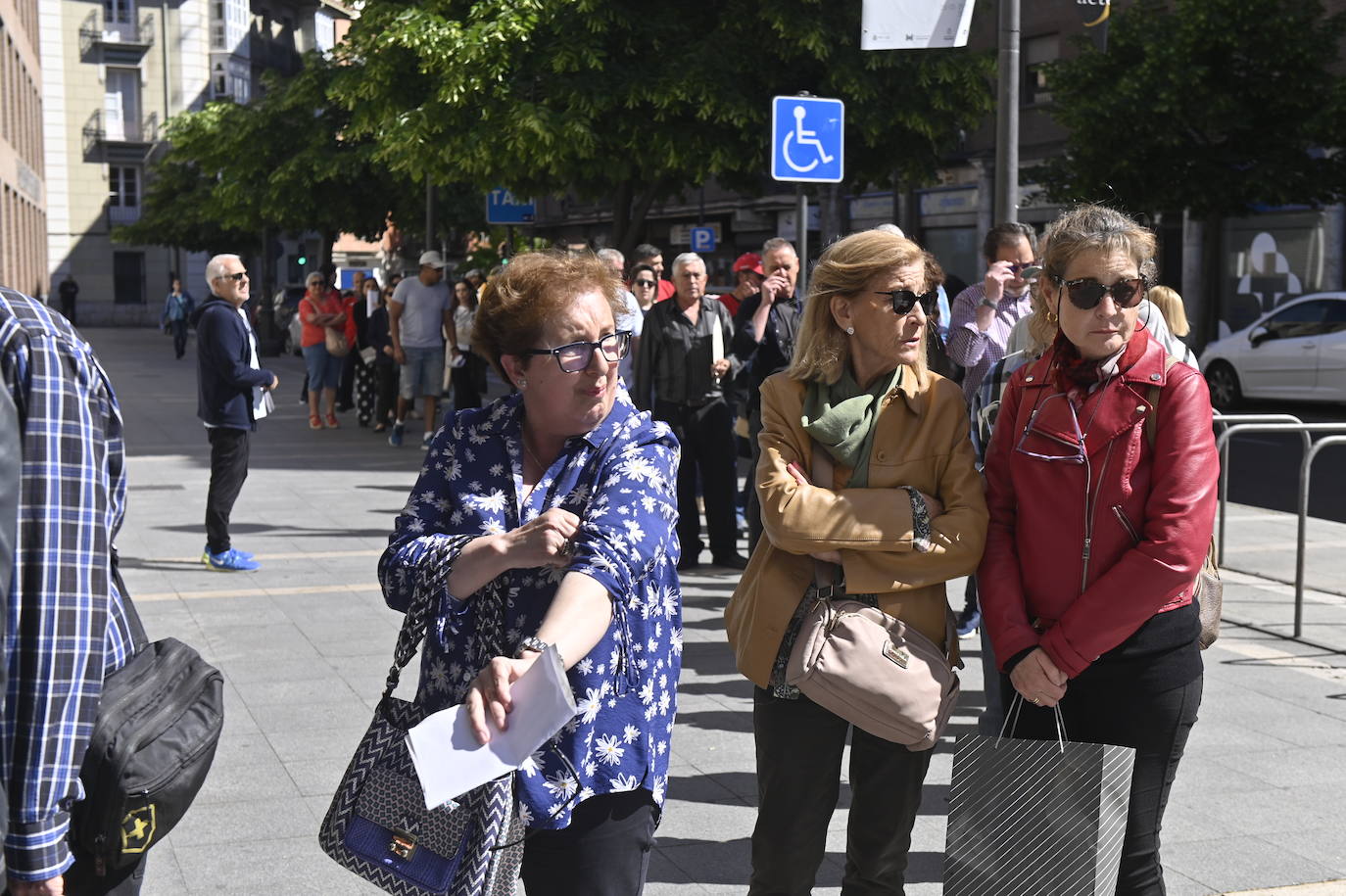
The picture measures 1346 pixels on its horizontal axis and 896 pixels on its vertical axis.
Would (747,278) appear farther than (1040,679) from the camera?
Yes

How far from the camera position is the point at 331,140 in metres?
29.5

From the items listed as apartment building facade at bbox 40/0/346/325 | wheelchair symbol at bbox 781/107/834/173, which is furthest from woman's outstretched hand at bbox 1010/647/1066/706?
apartment building facade at bbox 40/0/346/325

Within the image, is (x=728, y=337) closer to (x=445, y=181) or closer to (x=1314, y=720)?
(x=1314, y=720)

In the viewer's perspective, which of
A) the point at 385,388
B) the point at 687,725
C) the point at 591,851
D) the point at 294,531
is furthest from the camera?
the point at 385,388

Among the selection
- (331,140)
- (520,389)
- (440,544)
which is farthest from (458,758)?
(331,140)

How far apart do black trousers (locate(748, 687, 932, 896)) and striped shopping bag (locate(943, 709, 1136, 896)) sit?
0.22m

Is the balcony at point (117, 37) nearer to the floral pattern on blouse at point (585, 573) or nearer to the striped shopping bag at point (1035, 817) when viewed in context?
the floral pattern on blouse at point (585, 573)

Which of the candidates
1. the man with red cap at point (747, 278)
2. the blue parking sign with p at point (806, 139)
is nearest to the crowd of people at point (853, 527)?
the man with red cap at point (747, 278)

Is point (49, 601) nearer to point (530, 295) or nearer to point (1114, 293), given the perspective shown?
point (530, 295)

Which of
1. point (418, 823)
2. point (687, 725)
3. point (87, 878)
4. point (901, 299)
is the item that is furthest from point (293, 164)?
point (87, 878)

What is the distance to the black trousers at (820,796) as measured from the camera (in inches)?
133

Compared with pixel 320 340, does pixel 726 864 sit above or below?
below

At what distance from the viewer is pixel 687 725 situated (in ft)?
19.6

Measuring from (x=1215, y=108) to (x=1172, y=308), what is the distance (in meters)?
18.4
